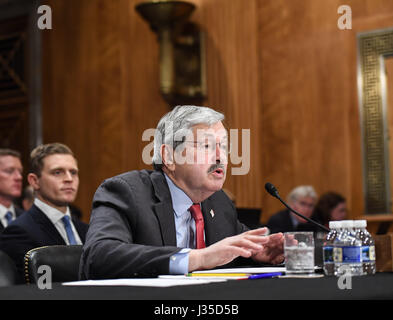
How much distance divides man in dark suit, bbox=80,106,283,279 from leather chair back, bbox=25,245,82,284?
0.43ft

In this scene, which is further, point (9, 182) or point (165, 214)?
point (9, 182)

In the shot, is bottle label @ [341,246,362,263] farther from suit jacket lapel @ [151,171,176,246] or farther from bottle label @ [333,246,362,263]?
suit jacket lapel @ [151,171,176,246]

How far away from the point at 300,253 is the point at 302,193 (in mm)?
4643

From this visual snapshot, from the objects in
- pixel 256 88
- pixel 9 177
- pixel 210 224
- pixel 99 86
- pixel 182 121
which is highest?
pixel 99 86

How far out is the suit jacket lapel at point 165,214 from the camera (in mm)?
2557

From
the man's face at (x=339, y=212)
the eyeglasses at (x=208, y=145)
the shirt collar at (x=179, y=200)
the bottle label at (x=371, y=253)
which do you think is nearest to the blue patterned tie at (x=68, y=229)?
the shirt collar at (x=179, y=200)

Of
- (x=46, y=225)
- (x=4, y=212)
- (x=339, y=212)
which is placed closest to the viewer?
(x=46, y=225)

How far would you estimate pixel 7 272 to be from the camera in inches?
89.8

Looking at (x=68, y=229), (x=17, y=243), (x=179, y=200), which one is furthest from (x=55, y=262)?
(x=68, y=229)

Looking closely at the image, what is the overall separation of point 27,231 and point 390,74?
158 inches

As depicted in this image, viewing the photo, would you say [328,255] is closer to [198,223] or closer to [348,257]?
[348,257]

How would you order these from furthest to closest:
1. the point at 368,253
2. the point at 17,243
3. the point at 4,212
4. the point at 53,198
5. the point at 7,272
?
the point at 4,212
the point at 53,198
the point at 17,243
the point at 7,272
the point at 368,253

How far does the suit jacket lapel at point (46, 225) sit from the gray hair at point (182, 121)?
1.45 meters

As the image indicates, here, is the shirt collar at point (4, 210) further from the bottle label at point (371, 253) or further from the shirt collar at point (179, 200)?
the bottle label at point (371, 253)
